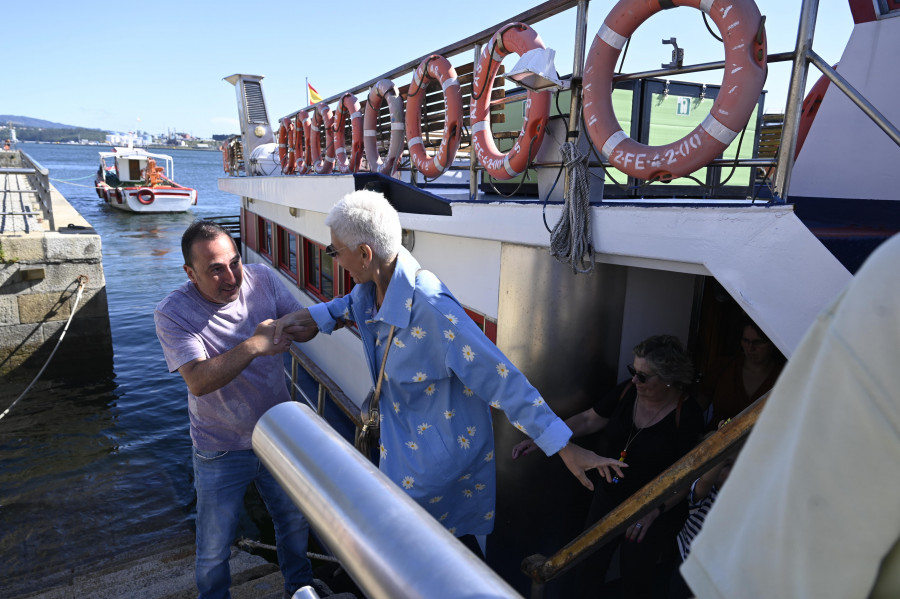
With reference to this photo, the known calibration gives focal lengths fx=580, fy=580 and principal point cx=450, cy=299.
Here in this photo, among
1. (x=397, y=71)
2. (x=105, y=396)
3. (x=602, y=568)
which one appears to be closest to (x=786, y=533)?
(x=602, y=568)

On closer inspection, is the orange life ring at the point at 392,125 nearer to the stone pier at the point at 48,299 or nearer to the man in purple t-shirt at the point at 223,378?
the man in purple t-shirt at the point at 223,378

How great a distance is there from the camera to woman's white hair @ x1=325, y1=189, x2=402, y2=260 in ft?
6.80

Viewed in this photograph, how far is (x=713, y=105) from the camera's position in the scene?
2.44 m

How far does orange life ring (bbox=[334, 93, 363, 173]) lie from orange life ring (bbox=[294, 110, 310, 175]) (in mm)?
1465

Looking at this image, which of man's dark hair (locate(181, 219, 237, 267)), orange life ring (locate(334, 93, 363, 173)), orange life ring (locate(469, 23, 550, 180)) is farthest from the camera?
orange life ring (locate(334, 93, 363, 173))

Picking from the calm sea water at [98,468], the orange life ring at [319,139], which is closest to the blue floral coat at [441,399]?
the calm sea water at [98,468]

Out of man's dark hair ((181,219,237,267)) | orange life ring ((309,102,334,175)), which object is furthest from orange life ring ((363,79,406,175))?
man's dark hair ((181,219,237,267))

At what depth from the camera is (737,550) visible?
587mm

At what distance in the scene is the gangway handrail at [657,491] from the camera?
5.47 ft

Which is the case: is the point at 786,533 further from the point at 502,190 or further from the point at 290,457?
Result: the point at 502,190

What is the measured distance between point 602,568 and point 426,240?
2.53m

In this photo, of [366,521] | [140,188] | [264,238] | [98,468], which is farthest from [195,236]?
[140,188]

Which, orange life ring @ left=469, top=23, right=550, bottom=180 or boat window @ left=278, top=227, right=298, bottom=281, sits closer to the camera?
orange life ring @ left=469, top=23, right=550, bottom=180

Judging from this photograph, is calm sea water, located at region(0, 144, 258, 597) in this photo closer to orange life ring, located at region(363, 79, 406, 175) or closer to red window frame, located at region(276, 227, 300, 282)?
red window frame, located at region(276, 227, 300, 282)
